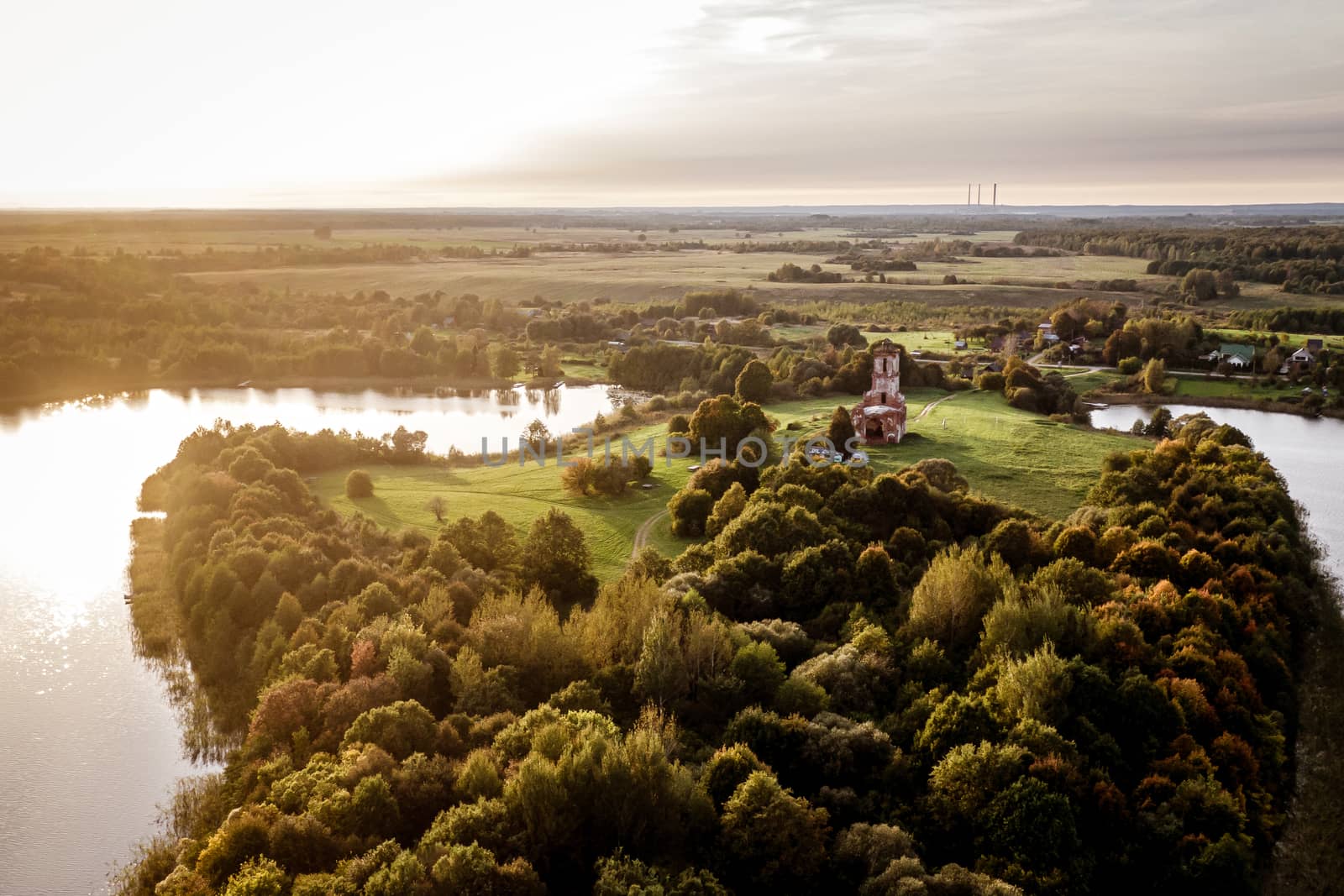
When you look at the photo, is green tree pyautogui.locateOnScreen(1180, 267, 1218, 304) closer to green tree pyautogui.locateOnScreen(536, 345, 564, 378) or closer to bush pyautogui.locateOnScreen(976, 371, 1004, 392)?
bush pyautogui.locateOnScreen(976, 371, 1004, 392)

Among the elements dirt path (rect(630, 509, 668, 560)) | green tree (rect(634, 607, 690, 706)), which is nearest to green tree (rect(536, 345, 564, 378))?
dirt path (rect(630, 509, 668, 560))

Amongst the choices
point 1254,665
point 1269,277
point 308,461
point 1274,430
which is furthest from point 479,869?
point 1269,277

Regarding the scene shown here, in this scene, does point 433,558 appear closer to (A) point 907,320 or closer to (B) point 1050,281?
(A) point 907,320

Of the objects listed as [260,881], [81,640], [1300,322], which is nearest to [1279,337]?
[1300,322]

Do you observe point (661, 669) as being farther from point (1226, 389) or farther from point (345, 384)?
point (345, 384)

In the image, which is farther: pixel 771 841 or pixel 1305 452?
pixel 1305 452
